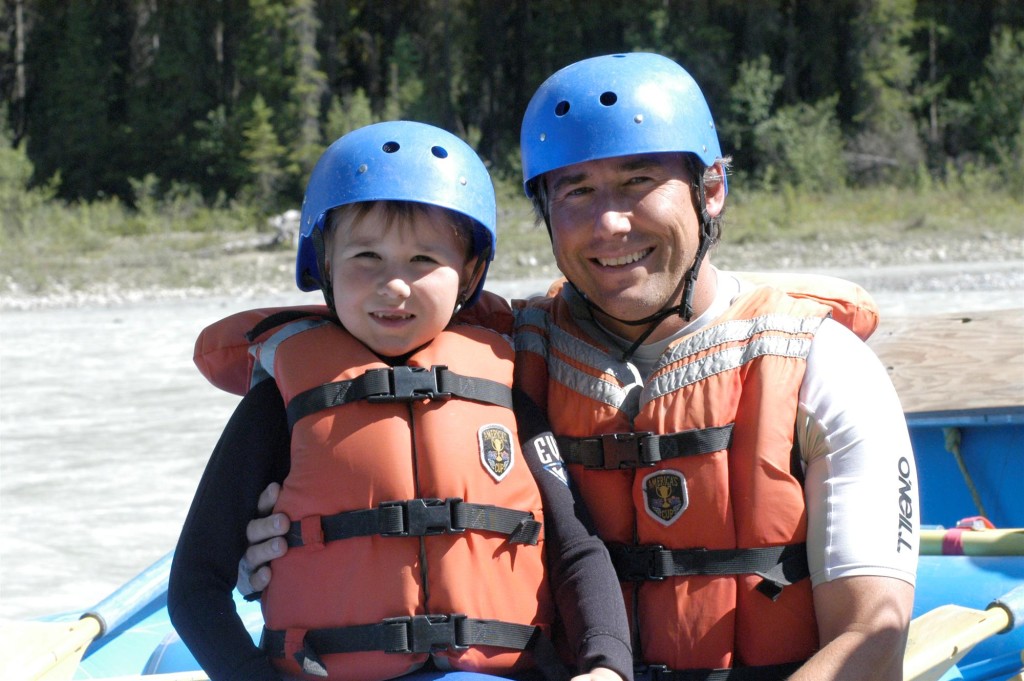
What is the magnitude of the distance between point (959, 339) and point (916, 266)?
950cm

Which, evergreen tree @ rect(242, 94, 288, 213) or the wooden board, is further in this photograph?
evergreen tree @ rect(242, 94, 288, 213)

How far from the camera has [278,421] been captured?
2.00 metres

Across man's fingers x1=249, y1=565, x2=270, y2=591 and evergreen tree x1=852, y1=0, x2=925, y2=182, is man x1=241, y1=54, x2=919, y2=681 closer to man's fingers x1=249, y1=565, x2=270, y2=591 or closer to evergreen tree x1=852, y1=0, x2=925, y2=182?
man's fingers x1=249, y1=565, x2=270, y2=591

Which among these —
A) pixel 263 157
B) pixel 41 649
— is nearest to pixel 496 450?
pixel 41 649

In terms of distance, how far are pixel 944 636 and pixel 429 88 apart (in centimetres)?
2488

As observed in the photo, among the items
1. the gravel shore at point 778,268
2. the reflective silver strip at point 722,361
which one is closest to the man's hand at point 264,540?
the reflective silver strip at point 722,361

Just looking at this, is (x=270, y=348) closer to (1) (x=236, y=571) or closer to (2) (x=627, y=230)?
(1) (x=236, y=571)

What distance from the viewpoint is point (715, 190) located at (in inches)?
85.4

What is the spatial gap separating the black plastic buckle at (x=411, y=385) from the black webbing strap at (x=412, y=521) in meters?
0.17

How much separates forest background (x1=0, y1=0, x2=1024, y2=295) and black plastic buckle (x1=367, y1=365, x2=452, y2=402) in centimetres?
1781

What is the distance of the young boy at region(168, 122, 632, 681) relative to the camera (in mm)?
1836

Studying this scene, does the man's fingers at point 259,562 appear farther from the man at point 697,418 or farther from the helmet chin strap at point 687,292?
the helmet chin strap at point 687,292

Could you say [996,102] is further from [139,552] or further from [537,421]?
[537,421]

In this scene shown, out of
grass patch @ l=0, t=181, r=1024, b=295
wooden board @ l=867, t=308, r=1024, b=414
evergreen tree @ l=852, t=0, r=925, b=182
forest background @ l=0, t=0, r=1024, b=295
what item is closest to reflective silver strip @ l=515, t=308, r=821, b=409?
wooden board @ l=867, t=308, r=1024, b=414
